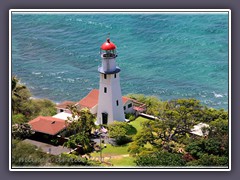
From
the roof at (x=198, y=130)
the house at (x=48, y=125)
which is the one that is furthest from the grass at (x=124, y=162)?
the roof at (x=198, y=130)

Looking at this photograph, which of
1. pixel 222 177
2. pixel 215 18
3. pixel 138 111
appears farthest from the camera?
pixel 138 111

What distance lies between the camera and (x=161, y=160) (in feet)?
108

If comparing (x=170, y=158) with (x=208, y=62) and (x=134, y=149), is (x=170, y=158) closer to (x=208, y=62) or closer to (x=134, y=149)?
(x=134, y=149)

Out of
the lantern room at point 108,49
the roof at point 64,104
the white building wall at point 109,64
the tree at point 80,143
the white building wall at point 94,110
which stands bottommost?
the tree at point 80,143

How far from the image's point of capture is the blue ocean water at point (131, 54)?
125ft

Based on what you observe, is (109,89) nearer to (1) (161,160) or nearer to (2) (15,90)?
(2) (15,90)

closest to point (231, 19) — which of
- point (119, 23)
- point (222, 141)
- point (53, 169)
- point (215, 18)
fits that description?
point (215, 18)

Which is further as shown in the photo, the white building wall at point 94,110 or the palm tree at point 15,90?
the white building wall at point 94,110

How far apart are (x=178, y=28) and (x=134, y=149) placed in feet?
31.6

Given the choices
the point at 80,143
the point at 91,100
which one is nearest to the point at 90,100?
the point at 91,100

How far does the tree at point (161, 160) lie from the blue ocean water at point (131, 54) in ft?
17.7

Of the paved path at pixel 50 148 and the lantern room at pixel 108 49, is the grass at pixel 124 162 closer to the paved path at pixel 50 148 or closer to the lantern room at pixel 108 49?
the paved path at pixel 50 148

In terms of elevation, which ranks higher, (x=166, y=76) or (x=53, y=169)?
(x=166, y=76)

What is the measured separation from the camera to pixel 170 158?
3294cm
